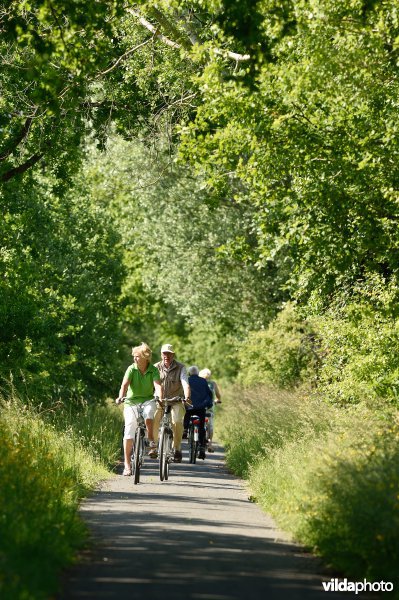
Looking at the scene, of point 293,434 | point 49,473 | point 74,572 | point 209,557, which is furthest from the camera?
point 293,434

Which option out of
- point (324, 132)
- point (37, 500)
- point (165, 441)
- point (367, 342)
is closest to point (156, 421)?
point (165, 441)

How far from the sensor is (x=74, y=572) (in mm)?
9211

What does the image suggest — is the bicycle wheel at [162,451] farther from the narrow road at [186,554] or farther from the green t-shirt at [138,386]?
the narrow road at [186,554]

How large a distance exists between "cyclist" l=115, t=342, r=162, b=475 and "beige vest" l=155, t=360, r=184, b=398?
1023mm

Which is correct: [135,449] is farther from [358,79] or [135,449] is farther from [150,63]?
[150,63]

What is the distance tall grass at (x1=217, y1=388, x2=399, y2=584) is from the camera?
965 centimetres

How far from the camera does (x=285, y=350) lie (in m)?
35.4

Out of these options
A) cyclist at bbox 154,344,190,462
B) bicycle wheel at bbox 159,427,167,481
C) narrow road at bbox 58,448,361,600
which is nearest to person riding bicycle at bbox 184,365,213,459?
cyclist at bbox 154,344,190,462

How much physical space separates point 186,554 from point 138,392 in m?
7.95

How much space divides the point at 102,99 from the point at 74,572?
1780 cm

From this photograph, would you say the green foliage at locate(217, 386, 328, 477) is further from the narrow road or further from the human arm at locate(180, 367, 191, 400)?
the narrow road

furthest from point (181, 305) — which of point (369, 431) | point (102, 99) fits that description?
point (369, 431)

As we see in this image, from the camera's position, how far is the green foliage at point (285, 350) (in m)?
35.0

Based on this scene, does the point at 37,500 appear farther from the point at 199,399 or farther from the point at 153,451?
the point at 199,399
